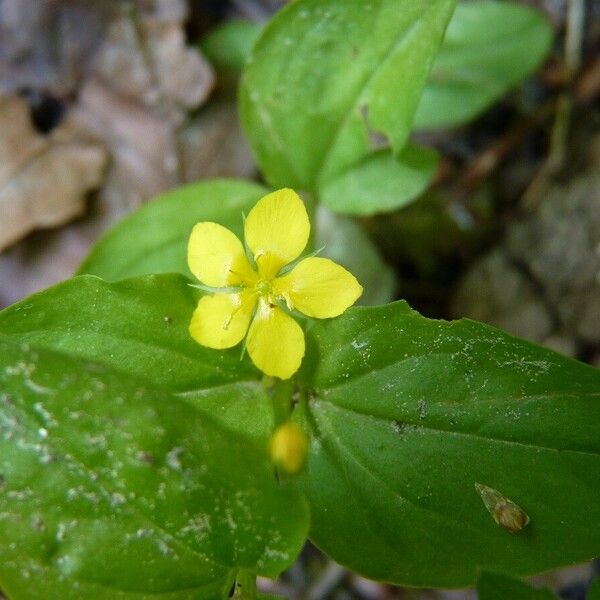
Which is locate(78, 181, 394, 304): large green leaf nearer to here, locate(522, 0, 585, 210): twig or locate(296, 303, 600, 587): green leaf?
locate(296, 303, 600, 587): green leaf

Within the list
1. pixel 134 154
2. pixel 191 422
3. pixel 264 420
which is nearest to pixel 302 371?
pixel 264 420

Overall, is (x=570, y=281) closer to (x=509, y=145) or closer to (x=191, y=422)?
(x=509, y=145)

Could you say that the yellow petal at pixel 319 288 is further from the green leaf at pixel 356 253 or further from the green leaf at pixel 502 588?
the green leaf at pixel 356 253

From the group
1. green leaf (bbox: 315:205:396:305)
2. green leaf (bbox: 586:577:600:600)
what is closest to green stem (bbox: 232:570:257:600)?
green leaf (bbox: 586:577:600:600)

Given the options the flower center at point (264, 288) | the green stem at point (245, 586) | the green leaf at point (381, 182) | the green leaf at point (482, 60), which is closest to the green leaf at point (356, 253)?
the green leaf at point (381, 182)

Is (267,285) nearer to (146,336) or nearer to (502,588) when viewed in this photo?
(146,336)

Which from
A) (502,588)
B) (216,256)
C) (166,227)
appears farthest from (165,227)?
(502,588)
